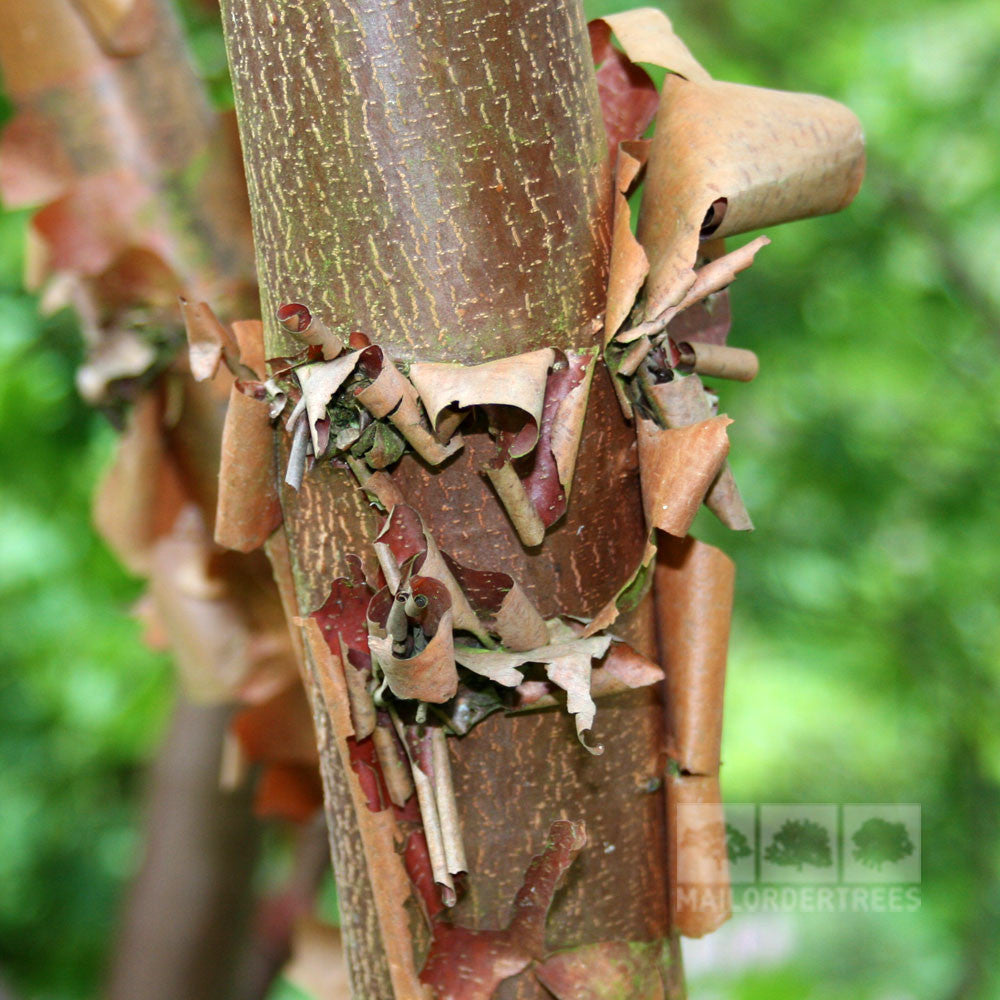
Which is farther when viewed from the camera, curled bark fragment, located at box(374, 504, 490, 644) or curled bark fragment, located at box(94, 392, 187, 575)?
curled bark fragment, located at box(94, 392, 187, 575)

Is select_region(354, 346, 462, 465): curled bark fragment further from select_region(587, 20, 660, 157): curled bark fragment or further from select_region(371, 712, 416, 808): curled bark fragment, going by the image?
select_region(587, 20, 660, 157): curled bark fragment

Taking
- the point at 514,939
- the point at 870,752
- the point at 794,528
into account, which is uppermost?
the point at 514,939

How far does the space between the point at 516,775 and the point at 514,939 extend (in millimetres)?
78

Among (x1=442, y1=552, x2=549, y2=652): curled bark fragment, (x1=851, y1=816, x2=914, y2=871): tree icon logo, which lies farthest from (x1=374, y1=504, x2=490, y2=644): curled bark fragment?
(x1=851, y1=816, x2=914, y2=871): tree icon logo

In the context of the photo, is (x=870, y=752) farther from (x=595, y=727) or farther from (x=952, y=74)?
(x=595, y=727)

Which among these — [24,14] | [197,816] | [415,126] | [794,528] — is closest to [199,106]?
[24,14]

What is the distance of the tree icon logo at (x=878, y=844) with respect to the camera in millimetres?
744

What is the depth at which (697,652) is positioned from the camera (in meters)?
0.58

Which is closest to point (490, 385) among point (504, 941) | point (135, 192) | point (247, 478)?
point (247, 478)

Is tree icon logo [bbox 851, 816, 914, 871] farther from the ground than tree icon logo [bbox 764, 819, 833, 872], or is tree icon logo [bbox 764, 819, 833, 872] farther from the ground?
tree icon logo [bbox 764, 819, 833, 872]

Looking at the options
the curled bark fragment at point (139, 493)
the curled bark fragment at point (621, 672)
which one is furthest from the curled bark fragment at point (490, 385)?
the curled bark fragment at point (139, 493)

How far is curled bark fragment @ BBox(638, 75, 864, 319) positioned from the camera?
52 centimetres

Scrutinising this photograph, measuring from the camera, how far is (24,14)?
91 centimetres

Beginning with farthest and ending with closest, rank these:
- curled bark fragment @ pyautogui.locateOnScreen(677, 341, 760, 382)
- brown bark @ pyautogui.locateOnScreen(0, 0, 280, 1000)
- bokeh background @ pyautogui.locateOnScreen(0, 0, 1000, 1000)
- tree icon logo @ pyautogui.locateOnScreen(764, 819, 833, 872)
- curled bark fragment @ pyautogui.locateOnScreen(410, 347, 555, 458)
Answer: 1. bokeh background @ pyautogui.locateOnScreen(0, 0, 1000, 1000)
2. brown bark @ pyautogui.locateOnScreen(0, 0, 280, 1000)
3. tree icon logo @ pyautogui.locateOnScreen(764, 819, 833, 872)
4. curled bark fragment @ pyautogui.locateOnScreen(677, 341, 760, 382)
5. curled bark fragment @ pyautogui.locateOnScreen(410, 347, 555, 458)
